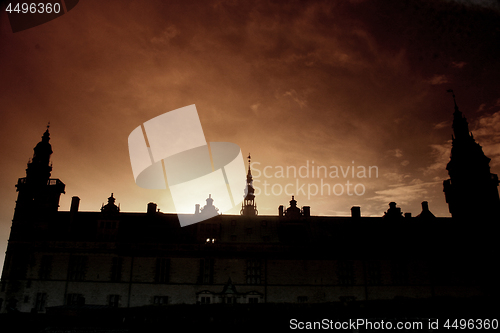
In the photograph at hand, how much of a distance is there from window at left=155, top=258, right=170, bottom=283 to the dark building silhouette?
0.10 m

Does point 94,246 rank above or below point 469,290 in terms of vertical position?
above

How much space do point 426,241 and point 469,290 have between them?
20.3 ft

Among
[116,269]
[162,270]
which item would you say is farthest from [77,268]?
[162,270]

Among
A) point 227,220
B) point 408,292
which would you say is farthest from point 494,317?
point 227,220

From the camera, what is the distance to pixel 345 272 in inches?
1443

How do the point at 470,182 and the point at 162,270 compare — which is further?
the point at 470,182

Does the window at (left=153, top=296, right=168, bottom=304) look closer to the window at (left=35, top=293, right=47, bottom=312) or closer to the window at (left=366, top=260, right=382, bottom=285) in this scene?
the window at (left=35, top=293, right=47, bottom=312)

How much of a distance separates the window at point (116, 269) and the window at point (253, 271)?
1341 centimetres

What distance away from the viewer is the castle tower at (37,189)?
137 ft

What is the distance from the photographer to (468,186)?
45.3 m

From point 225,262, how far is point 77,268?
51.6 ft

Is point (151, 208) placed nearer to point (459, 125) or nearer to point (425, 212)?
point (425, 212)

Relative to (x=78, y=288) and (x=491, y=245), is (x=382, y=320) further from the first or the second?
(x=78, y=288)

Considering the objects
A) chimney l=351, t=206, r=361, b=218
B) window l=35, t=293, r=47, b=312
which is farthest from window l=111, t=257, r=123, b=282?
chimney l=351, t=206, r=361, b=218
